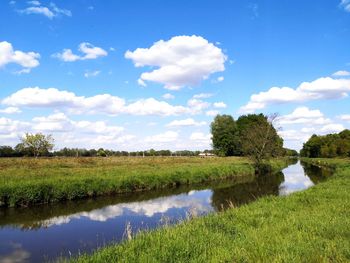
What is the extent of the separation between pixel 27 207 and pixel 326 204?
56.5 ft

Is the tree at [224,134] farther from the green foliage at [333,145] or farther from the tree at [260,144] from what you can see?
the tree at [260,144]

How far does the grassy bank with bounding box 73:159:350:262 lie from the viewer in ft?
27.8

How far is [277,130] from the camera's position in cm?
6078

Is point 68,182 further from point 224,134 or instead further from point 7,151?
point 224,134

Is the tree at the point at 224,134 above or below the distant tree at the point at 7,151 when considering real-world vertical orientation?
above

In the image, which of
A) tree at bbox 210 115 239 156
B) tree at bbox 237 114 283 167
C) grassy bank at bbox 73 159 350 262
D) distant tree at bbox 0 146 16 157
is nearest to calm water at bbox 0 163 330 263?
grassy bank at bbox 73 159 350 262

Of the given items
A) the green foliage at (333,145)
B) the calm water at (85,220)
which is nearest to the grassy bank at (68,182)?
the calm water at (85,220)

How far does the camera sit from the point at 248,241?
9.93 meters

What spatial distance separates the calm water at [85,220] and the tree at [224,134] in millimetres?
67414

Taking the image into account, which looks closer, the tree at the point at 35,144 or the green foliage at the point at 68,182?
the green foliage at the point at 68,182

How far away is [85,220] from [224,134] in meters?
80.6

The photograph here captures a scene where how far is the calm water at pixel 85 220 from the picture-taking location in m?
14.0

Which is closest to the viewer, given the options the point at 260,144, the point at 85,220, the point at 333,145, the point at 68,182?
the point at 85,220

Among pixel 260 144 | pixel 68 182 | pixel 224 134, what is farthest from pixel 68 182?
pixel 224 134
